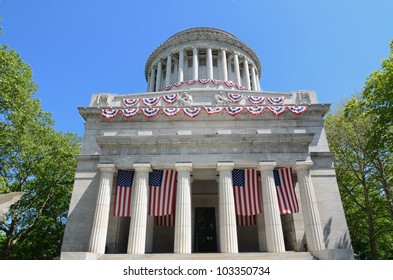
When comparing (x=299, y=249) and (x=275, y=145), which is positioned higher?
(x=275, y=145)

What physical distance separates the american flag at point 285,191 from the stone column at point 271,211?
880 millimetres

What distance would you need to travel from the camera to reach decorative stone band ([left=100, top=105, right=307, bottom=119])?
80.0 feet

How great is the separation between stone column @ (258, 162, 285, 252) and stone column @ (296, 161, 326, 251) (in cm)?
202

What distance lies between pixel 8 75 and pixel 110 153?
37.2ft

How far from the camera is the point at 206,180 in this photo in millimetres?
24969

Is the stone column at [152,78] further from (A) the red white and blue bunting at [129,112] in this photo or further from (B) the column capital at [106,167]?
(B) the column capital at [106,167]

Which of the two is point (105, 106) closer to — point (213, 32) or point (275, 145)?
point (275, 145)

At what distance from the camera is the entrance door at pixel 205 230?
2289cm

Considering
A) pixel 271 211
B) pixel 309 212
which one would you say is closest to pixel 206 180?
pixel 271 211

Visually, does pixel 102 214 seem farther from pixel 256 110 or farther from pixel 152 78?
pixel 152 78

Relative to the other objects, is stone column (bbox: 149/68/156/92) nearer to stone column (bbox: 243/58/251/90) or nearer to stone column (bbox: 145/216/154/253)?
stone column (bbox: 243/58/251/90)
